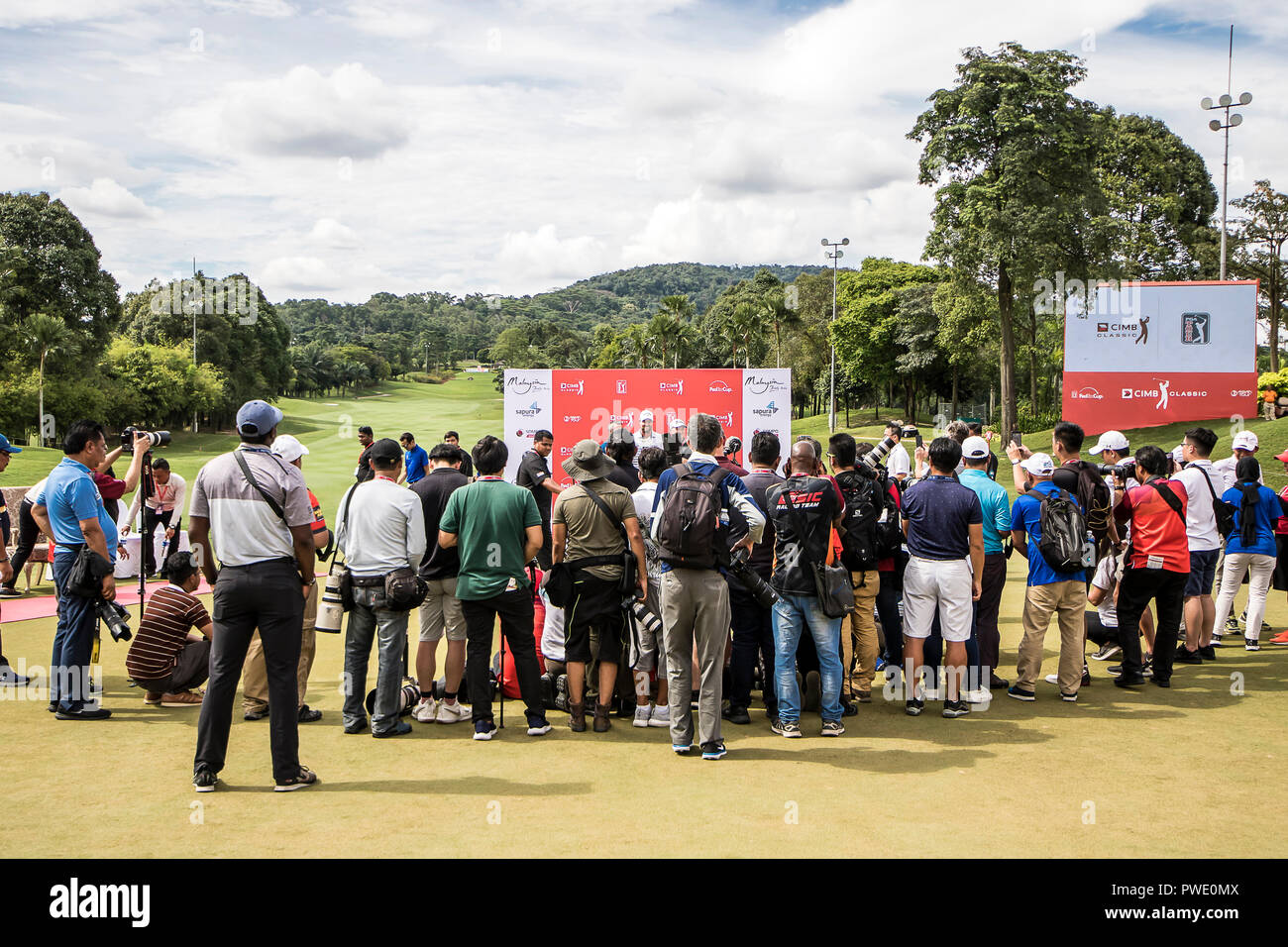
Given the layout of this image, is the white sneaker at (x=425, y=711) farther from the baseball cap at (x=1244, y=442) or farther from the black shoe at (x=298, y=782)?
the baseball cap at (x=1244, y=442)

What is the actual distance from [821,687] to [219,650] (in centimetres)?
378

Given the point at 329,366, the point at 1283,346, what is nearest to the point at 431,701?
the point at 1283,346

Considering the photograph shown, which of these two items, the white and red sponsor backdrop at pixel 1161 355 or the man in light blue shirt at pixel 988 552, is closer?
the man in light blue shirt at pixel 988 552

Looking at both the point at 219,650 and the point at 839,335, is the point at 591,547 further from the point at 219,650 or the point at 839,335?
the point at 839,335

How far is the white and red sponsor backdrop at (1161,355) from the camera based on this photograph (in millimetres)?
24938

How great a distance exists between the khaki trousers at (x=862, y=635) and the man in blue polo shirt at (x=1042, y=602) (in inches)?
43.0

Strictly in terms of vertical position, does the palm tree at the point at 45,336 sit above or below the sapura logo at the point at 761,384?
above

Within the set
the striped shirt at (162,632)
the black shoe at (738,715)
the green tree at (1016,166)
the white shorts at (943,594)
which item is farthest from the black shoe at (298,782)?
the green tree at (1016,166)

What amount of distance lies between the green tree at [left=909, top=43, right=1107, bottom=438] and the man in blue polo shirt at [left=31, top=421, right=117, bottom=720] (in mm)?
30214

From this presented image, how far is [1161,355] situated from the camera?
84.8ft

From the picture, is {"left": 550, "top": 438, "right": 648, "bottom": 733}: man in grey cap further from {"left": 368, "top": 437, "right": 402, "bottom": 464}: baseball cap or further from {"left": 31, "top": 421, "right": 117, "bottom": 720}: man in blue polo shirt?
{"left": 31, "top": 421, "right": 117, "bottom": 720}: man in blue polo shirt

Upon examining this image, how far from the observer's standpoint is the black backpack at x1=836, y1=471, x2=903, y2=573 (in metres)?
6.46

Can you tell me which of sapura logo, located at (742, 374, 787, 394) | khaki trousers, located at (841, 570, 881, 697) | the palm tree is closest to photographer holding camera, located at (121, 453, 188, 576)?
khaki trousers, located at (841, 570, 881, 697)

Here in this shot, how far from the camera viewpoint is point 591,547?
5.89m
